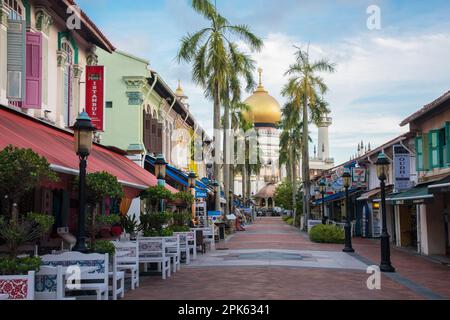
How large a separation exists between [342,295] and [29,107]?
8349 mm

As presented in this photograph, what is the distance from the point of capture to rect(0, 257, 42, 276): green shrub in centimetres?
729

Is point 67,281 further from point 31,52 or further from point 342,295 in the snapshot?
point 31,52

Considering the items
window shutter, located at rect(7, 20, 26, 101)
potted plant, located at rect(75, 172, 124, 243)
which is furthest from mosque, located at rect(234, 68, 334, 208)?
potted plant, located at rect(75, 172, 124, 243)

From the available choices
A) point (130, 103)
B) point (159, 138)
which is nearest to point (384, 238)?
point (130, 103)

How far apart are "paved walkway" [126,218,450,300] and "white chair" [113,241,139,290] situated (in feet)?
1.05

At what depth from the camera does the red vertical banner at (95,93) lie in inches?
728

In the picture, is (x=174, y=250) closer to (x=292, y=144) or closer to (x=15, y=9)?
(x=15, y=9)

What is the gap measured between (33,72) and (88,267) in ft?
20.9

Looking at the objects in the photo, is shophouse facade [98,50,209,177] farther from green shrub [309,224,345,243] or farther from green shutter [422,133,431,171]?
green shutter [422,133,431,171]

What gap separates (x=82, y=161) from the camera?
33.0 ft

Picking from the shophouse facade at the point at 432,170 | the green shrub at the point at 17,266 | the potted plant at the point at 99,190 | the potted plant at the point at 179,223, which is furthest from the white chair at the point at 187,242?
the green shrub at the point at 17,266
